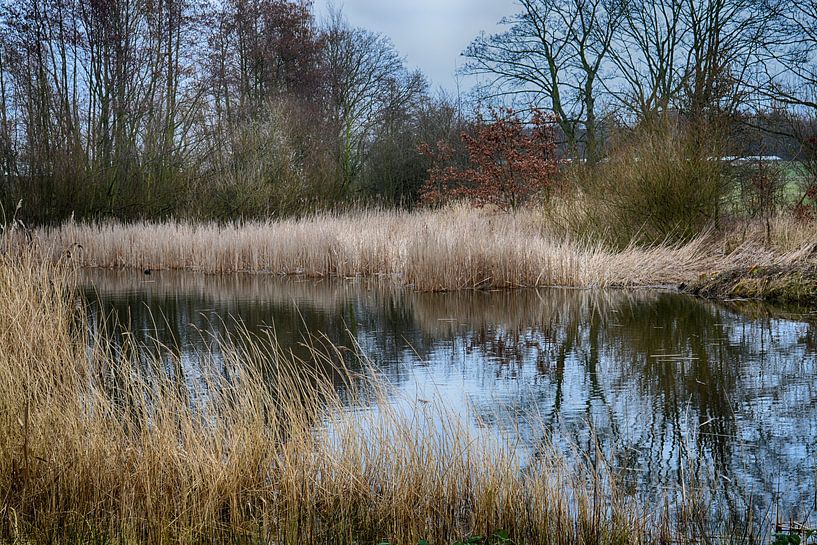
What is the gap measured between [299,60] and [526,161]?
1281 cm

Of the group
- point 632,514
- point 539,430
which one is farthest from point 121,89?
point 632,514

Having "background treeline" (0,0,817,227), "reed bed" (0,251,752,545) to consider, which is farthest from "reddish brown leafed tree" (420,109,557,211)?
"reed bed" (0,251,752,545)

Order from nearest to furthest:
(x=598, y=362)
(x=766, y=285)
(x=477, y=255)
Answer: (x=598, y=362), (x=766, y=285), (x=477, y=255)

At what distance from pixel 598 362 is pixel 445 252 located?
18.9 feet

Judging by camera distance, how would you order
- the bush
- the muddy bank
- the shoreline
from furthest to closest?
the bush
the shoreline
the muddy bank

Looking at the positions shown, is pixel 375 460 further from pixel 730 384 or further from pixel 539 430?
pixel 730 384

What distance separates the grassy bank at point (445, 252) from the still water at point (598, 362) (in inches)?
24.0

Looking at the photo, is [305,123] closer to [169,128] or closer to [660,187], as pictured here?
[169,128]

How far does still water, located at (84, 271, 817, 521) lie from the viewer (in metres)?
4.35

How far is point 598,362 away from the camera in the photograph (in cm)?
708

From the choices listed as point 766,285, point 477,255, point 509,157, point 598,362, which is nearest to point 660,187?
point 766,285

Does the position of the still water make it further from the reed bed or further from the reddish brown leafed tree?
the reddish brown leafed tree

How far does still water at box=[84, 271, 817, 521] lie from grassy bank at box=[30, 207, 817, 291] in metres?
0.61

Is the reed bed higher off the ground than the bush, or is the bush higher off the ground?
the bush
